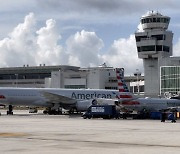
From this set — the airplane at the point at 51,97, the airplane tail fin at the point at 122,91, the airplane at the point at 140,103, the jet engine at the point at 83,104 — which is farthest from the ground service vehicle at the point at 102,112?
the airplane at the point at 51,97

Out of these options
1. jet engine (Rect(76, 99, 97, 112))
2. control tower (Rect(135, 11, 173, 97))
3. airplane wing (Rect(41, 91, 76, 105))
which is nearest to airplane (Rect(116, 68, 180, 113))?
jet engine (Rect(76, 99, 97, 112))

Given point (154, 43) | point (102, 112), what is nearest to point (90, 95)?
point (102, 112)

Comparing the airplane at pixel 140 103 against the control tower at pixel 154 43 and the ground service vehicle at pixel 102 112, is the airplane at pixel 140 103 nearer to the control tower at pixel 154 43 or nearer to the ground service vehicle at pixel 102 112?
the ground service vehicle at pixel 102 112

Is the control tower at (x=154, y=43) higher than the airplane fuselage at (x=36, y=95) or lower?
higher

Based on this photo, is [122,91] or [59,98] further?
[59,98]

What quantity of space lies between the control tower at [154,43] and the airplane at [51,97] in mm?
51373

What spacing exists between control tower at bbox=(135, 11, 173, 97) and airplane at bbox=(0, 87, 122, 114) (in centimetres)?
5137

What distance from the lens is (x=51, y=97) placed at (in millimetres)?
82562

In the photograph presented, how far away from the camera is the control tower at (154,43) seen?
442 feet

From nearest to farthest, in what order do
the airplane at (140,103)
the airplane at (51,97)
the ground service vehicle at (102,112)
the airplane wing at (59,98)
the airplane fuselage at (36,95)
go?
1. the ground service vehicle at (102,112)
2. the airplane at (140,103)
3. the airplane wing at (59,98)
4. the airplane at (51,97)
5. the airplane fuselage at (36,95)

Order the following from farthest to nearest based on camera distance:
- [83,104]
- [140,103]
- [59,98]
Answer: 1. [59,98]
2. [83,104]
3. [140,103]

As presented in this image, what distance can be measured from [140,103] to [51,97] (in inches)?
802

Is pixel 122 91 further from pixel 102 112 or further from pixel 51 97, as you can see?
pixel 51 97

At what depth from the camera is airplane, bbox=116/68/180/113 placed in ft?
226
